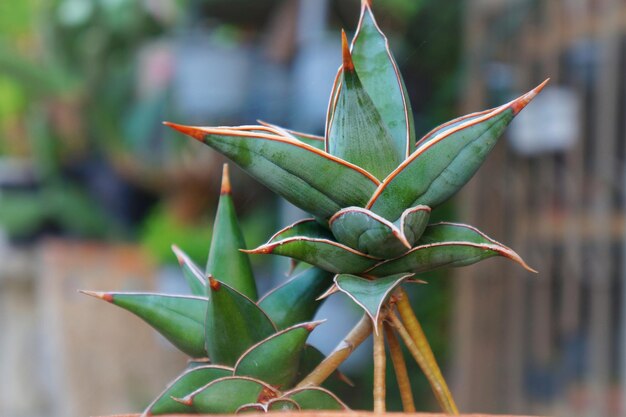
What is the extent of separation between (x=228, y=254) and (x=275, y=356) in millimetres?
95

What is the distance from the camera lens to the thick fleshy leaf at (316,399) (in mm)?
631

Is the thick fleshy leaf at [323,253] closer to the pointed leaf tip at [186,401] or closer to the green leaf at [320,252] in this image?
the green leaf at [320,252]

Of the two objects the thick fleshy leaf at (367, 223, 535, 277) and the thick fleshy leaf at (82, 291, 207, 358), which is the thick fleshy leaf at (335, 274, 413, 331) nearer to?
the thick fleshy leaf at (367, 223, 535, 277)

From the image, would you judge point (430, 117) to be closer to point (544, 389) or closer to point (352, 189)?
point (544, 389)

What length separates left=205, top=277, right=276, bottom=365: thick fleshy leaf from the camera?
24.7 inches

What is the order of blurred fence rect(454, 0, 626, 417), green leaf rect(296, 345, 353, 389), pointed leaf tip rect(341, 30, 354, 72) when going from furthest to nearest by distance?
blurred fence rect(454, 0, 626, 417), green leaf rect(296, 345, 353, 389), pointed leaf tip rect(341, 30, 354, 72)

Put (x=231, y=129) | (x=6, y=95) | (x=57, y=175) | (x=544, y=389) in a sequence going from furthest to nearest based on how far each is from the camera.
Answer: (x=6, y=95), (x=57, y=175), (x=544, y=389), (x=231, y=129)

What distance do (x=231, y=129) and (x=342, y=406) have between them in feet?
0.67

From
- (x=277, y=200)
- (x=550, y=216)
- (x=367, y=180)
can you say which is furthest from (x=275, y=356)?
(x=277, y=200)

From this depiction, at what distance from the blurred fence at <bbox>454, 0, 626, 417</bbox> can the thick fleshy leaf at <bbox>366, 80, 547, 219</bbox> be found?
74.0 inches

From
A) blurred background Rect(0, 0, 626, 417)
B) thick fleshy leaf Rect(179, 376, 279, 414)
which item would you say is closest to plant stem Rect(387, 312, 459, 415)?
thick fleshy leaf Rect(179, 376, 279, 414)

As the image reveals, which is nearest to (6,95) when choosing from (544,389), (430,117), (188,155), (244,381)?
(188,155)

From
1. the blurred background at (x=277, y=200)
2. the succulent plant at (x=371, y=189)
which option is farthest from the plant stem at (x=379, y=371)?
the blurred background at (x=277, y=200)

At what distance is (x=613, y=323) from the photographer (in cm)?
254
